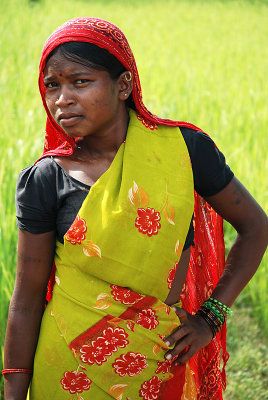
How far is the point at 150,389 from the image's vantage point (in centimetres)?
156

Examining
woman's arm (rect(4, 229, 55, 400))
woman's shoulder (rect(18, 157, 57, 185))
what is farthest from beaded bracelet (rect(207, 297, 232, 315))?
woman's shoulder (rect(18, 157, 57, 185))

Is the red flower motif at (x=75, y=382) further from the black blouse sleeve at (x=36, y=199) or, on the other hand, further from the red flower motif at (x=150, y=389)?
the black blouse sleeve at (x=36, y=199)

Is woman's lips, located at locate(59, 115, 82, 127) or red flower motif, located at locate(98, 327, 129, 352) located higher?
woman's lips, located at locate(59, 115, 82, 127)

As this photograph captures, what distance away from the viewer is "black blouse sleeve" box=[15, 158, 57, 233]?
4.80 feet

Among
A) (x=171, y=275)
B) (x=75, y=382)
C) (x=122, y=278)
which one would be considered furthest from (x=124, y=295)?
(x=75, y=382)

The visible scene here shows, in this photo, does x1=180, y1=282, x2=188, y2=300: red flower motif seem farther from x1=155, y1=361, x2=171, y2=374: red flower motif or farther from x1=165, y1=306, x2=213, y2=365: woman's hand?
x1=155, y1=361, x2=171, y2=374: red flower motif

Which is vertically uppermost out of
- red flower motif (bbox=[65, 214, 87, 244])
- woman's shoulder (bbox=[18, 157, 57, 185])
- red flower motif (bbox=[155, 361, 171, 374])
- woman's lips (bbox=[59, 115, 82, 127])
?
woman's lips (bbox=[59, 115, 82, 127])

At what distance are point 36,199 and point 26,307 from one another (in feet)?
1.03

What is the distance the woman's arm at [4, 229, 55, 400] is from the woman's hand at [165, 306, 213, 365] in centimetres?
36

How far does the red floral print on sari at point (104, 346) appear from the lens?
4.89 ft

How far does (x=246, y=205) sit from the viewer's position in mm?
1693

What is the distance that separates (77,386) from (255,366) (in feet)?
5.12

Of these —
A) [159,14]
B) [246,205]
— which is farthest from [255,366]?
[159,14]

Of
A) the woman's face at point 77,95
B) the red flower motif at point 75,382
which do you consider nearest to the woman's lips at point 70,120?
the woman's face at point 77,95
